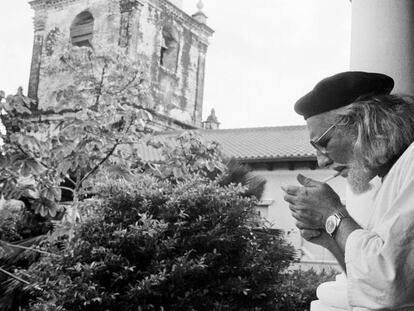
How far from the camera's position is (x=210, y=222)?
500 cm

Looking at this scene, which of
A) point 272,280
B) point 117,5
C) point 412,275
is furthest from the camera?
point 117,5

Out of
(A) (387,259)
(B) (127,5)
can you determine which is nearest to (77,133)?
(A) (387,259)

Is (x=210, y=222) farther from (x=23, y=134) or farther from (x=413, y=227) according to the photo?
(x=413, y=227)

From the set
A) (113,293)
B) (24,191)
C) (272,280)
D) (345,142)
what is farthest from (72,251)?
(345,142)

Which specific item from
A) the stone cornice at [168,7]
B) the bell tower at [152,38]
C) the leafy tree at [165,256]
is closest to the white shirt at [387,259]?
the leafy tree at [165,256]

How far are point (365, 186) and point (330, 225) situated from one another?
0.26m

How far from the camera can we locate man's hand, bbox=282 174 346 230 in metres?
1.68

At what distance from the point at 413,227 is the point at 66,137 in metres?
4.23

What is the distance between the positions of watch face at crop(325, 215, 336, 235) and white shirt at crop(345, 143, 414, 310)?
88mm

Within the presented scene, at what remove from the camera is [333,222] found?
164 centimetres

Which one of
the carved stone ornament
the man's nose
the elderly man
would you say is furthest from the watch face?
the carved stone ornament

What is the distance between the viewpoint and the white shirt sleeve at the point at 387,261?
1.42 meters

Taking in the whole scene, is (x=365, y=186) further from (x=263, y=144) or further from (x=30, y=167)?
(x=263, y=144)

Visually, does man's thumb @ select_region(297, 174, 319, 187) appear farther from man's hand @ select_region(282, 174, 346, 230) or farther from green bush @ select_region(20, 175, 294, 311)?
green bush @ select_region(20, 175, 294, 311)
